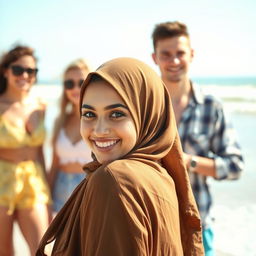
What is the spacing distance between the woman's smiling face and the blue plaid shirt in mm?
1412

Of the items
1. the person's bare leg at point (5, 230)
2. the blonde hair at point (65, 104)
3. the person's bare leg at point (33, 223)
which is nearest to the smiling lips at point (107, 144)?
the person's bare leg at point (33, 223)

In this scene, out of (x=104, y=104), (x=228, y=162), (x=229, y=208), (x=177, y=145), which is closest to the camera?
(x=104, y=104)

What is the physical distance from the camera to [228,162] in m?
2.76

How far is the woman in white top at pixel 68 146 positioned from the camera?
12.4 ft

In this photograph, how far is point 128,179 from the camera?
1.28 metres

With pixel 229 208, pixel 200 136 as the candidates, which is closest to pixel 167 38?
pixel 200 136

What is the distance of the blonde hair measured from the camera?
4.00 meters

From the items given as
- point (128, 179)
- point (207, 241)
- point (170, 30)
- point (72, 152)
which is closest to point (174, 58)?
point (170, 30)

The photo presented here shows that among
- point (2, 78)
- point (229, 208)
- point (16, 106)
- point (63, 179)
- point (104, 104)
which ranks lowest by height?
point (229, 208)

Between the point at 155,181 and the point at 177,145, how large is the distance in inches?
13.0

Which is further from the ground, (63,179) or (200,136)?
(200,136)

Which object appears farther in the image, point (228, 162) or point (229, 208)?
point (229, 208)

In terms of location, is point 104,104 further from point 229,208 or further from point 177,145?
point 229,208

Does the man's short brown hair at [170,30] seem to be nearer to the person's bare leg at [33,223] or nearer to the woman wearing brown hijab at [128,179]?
the woman wearing brown hijab at [128,179]
